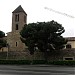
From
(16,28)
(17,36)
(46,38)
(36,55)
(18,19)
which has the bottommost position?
(36,55)

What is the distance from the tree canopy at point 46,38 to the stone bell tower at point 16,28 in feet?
55.1

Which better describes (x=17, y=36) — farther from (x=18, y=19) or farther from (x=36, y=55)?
(x=36, y=55)

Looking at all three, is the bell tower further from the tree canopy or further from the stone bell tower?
the tree canopy

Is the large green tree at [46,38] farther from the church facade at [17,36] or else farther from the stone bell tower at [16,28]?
the stone bell tower at [16,28]

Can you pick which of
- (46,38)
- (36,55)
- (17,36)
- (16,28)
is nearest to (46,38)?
(46,38)

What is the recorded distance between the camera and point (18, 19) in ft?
225

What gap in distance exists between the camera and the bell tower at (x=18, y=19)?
222 ft

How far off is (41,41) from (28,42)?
341 centimetres

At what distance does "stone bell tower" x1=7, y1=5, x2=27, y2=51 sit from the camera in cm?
6503

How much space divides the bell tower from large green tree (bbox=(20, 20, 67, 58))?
19635 millimetres

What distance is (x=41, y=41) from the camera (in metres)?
46.3

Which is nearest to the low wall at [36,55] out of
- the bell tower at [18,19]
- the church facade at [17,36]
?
the church facade at [17,36]

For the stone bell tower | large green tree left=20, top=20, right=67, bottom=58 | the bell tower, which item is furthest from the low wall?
the bell tower

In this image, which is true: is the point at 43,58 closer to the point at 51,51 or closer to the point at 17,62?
the point at 51,51
